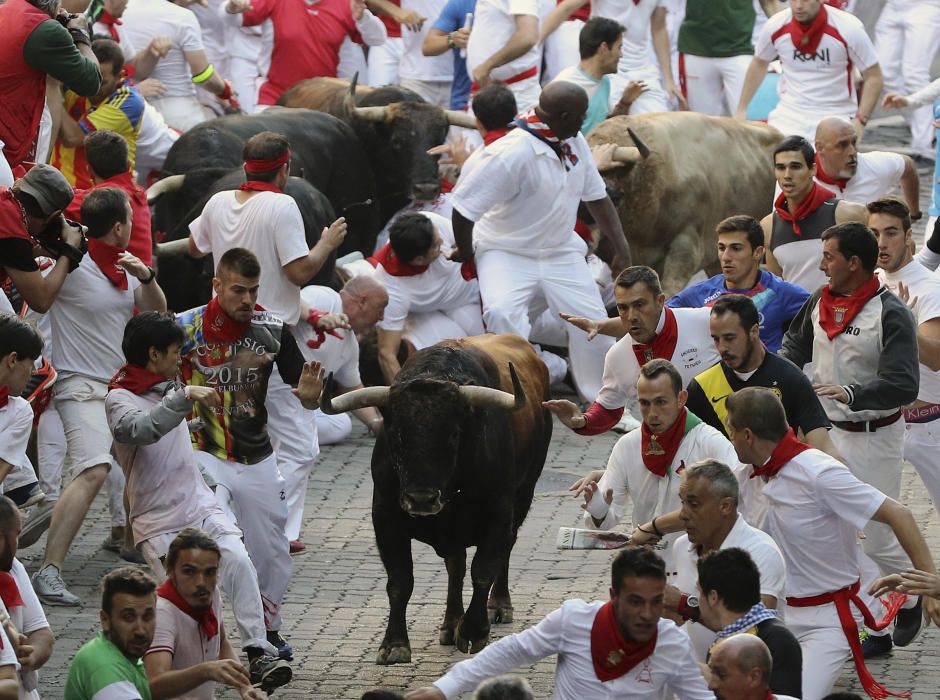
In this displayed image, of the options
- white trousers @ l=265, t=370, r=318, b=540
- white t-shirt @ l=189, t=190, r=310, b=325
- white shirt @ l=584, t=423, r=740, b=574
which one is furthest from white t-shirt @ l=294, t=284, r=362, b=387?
white shirt @ l=584, t=423, r=740, b=574

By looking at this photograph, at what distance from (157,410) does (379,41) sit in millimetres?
9438

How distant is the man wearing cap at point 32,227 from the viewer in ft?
29.7

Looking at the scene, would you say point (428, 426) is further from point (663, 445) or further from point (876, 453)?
point (876, 453)

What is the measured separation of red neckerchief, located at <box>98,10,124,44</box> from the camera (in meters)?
14.1

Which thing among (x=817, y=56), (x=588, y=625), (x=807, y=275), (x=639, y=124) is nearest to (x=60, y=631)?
(x=588, y=625)

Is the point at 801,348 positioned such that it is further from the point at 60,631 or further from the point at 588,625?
the point at 60,631

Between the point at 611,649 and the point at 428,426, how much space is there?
107 inches

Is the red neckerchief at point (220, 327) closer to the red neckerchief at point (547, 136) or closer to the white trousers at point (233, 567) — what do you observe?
the white trousers at point (233, 567)

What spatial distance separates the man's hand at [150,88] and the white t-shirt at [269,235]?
438 cm

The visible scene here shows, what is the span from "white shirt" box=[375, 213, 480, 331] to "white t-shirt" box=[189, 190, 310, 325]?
2.06 meters

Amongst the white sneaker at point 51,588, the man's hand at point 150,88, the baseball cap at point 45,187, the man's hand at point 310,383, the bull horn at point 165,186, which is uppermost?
the baseball cap at point 45,187

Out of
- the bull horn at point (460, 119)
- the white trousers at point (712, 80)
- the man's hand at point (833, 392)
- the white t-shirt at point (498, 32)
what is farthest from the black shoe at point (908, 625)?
the white trousers at point (712, 80)

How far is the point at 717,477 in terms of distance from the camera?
7438 millimetres

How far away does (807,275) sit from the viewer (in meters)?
11.1
